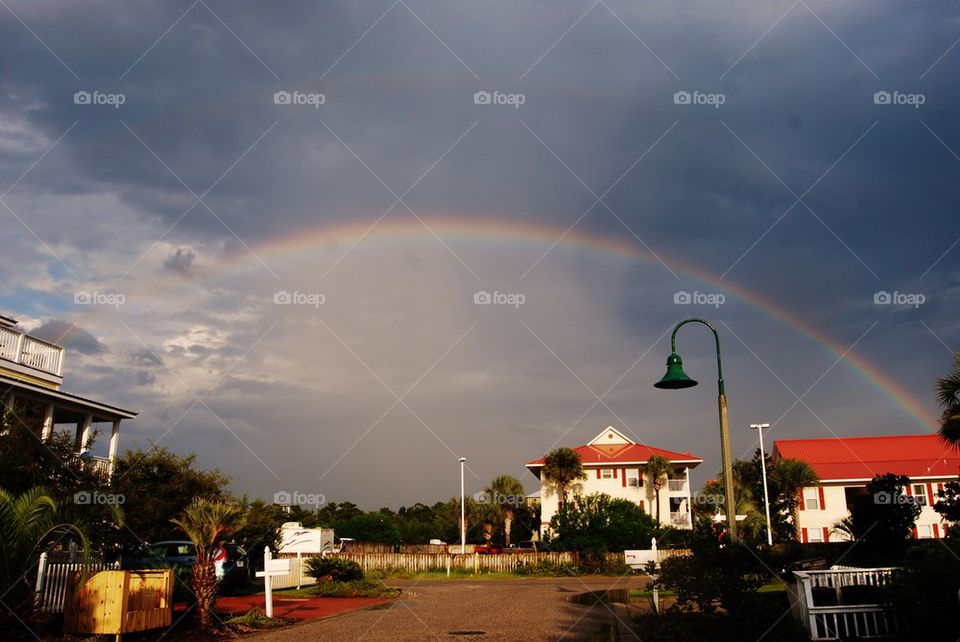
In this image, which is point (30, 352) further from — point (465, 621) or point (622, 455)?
point (622, 455)

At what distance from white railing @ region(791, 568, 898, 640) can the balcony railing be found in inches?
940

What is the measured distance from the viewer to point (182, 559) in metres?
20.0

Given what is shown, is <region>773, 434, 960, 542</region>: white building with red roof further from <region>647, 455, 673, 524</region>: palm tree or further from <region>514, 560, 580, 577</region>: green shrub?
<region>514, 560, 580, 577</region>: green shrub

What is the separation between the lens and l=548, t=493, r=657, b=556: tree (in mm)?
44344

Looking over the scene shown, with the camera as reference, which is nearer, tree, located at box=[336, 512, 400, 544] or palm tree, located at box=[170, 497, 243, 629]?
palm tree, located at box=[170, 497, 243, 629]

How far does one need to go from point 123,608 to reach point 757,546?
1067 centimetres

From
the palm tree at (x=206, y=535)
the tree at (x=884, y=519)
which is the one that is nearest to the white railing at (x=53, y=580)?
the palm tree at (x=206, y=535)

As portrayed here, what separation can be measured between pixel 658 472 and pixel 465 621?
39555mm

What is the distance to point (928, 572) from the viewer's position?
10.1m

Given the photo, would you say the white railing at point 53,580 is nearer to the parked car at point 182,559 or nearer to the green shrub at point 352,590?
the parked car at point 182,559

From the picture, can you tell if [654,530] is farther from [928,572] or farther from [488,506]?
[928,572]

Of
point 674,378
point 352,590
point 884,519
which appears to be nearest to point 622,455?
point 884,519

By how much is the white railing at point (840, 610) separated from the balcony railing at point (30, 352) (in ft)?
78.3

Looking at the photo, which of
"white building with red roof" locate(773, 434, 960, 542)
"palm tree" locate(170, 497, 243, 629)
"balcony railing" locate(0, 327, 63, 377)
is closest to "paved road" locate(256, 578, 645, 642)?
"palm tree" locate(170, 497, 243, 629)
